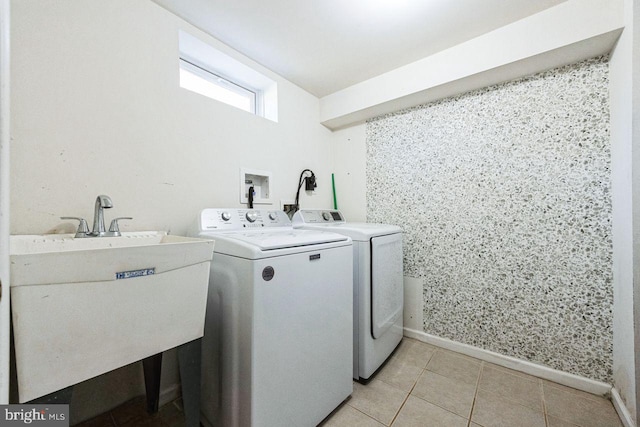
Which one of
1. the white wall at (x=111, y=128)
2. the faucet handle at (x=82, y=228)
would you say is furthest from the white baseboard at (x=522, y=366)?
the faucet handle at (x=82, y=228)

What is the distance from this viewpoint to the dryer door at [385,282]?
1616mm

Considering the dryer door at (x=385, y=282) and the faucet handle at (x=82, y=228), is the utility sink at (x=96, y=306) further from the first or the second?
the dryer door at (x=385, y=282)

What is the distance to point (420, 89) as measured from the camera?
1.89 m

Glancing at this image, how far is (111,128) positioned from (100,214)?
1.50ft

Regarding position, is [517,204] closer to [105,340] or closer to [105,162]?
[105,340]

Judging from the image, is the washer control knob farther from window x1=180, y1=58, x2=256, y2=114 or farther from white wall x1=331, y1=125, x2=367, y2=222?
white wall x1=331, y1=125, x2=367, y2=222

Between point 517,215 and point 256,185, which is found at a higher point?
point 256,185

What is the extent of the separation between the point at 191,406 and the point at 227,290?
0.45 meters

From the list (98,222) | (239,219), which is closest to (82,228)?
(98,222)

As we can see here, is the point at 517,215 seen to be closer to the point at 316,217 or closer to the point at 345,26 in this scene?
the point at 316,217

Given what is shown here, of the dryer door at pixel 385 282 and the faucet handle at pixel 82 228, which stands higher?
the faucet handle at pixel 82 228

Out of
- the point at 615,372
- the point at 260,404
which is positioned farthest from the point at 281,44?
the point at 615,372

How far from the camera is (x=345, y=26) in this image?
1581 mm

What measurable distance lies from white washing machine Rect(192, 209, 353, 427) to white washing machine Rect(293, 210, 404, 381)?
0.63ft
